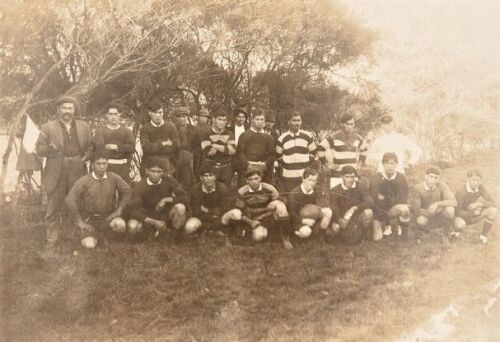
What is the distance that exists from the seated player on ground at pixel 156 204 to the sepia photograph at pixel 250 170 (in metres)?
0.02

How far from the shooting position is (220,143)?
194 inches

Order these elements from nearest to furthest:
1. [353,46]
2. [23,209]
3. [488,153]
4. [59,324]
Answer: [59,324] → [23,209] → [488,153] → [353,46]

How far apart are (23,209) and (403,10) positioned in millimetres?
4329

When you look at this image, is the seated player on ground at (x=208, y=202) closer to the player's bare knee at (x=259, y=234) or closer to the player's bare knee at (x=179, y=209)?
the player's bare knee at (x=179, y=209)

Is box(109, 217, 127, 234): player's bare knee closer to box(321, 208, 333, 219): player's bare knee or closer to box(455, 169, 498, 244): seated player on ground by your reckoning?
box(321, 208, 333, 219): player's bare knee

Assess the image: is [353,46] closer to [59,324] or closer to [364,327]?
[364,327]

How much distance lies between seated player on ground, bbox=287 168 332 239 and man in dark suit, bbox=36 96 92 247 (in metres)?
2.14

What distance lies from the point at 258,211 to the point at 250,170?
46cm

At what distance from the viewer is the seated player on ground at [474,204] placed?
15.1 ft

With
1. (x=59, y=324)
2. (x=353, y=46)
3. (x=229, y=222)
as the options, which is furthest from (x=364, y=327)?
(x=353, y=46)

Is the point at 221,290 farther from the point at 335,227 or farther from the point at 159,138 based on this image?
the point at 159,138

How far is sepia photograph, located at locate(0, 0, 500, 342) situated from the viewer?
3936 mm

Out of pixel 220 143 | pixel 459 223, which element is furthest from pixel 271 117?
pixel 459 223

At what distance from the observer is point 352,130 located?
4.86m
